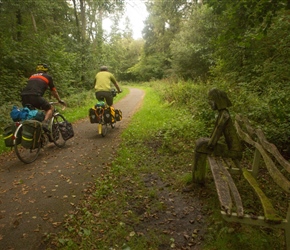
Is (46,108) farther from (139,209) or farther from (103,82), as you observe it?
(139,209)

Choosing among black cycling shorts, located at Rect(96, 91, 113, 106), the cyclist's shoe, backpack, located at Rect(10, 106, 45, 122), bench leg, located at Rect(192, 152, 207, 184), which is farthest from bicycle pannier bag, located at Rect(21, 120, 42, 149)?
bench leg, located at Rect(192, 152, 207, 184)

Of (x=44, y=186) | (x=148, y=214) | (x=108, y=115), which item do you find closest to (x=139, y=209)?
(x=148, y=214)

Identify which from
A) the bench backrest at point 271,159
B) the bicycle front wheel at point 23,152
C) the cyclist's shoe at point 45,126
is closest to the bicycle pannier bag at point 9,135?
the bicycle front wheel at point 23,152

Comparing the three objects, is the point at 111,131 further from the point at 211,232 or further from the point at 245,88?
the point at 211,232

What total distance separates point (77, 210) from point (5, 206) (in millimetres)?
1225

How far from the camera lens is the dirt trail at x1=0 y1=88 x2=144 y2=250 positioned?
3.11 metres

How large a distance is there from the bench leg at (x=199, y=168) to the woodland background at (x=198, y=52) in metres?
2.29

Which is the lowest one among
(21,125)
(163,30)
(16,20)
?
(21,125)

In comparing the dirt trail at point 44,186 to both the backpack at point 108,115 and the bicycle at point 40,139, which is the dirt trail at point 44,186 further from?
the backpack at point 108,115

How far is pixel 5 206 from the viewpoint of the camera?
366cm

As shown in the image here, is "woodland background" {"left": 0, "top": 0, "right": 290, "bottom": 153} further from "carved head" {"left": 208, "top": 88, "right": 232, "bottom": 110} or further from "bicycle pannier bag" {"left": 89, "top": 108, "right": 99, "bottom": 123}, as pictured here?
"bicycle pannier bag" {"left": 89, "top": 108, "right": 99, "bottom": 123}

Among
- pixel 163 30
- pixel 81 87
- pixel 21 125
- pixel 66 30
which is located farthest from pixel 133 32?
pixel 21 125

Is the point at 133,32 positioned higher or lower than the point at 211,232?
higher

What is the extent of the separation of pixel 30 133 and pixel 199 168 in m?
3.87
